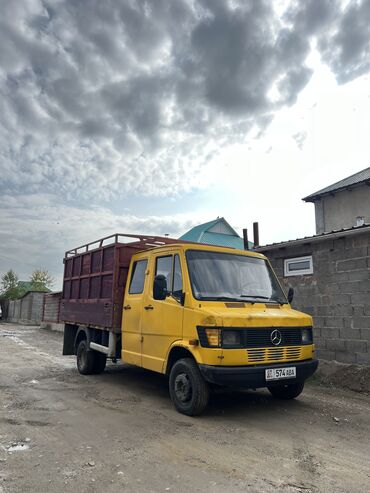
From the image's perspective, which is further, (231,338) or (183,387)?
(183,387)

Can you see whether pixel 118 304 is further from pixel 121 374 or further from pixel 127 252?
pixel 121 374

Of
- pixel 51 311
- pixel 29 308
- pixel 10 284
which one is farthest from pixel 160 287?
pixel 10 284

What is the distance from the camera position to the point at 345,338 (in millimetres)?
8156

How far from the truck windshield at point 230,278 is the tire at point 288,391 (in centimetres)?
132

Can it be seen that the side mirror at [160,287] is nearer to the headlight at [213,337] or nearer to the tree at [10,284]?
the headlight at [213,337]

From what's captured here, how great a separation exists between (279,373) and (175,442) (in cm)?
171

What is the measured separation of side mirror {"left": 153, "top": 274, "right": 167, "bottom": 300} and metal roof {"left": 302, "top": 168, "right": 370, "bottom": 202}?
46.4ft

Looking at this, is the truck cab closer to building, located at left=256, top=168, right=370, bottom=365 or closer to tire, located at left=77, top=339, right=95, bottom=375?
tire, located at left=77, top=339, right=95, bottom=375

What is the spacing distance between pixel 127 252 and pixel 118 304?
990mm

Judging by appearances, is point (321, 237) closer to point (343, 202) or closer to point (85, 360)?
point (85, 360)

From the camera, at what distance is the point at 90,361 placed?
8336 mm

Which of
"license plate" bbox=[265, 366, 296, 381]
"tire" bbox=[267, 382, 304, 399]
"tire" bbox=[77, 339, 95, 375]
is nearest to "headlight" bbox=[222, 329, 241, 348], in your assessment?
"license plate" bbox=[265, 366, 296, 381]

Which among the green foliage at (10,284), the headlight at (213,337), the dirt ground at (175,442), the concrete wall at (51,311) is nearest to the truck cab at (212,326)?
the headlight at (213,337)

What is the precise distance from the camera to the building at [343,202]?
17.6 metres
